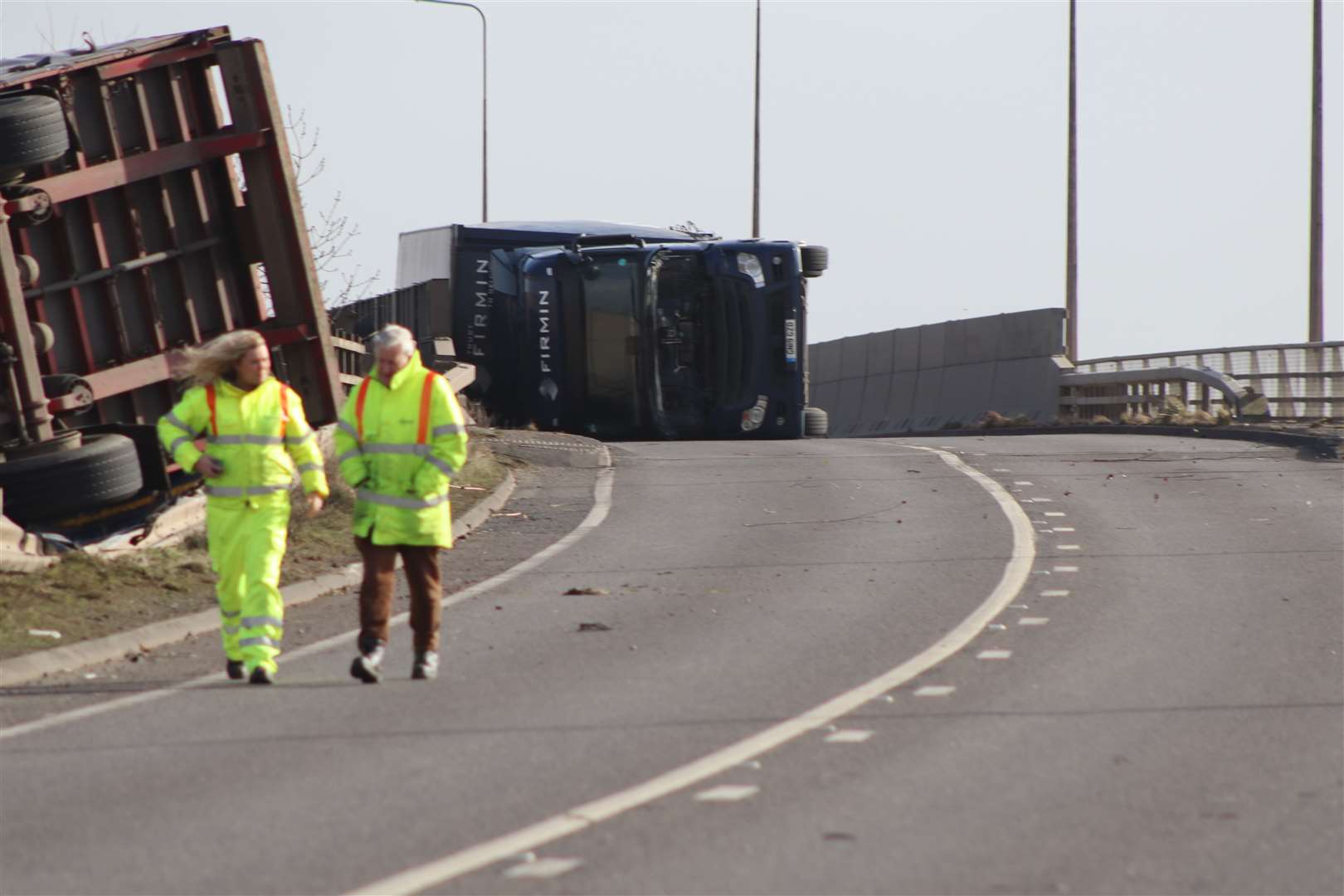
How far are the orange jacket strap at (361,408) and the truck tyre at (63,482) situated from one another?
340cm

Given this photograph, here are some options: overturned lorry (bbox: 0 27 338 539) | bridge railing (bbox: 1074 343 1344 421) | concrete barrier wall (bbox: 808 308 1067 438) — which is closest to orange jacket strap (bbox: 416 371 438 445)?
overturned lorry (bbox: 0 27 338 539)

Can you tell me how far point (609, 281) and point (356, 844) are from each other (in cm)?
1763

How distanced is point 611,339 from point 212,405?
1414cm

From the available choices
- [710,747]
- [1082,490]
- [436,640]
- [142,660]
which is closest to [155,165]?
[142,660]

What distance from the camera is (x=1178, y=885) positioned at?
5480 millimetres

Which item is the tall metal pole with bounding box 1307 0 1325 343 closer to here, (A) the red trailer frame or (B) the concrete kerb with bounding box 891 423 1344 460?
(B) the concrete kerb with bounding box 891 423 1344 460

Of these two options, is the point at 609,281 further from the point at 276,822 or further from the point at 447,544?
the point at 276,822

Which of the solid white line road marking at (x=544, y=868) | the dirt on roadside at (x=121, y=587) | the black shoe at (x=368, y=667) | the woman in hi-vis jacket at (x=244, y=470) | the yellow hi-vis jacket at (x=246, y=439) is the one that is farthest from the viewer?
the dirt on roadside at (x=121, y=587)

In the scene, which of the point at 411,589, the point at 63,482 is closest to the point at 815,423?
the point at 63,482

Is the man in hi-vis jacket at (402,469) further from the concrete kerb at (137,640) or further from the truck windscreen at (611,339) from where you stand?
the truck windscreen at (611,339)

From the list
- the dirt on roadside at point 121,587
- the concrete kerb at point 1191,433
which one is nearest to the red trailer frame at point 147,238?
the dirt on roadside at point 121,587

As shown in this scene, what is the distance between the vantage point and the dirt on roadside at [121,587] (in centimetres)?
1028

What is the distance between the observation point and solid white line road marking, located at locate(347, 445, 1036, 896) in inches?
221

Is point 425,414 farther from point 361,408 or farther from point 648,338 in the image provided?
point 648,338
